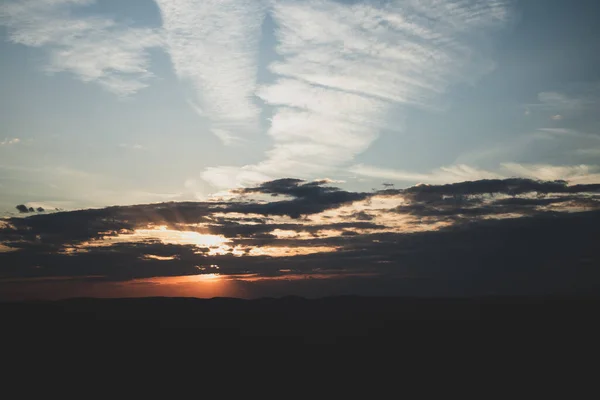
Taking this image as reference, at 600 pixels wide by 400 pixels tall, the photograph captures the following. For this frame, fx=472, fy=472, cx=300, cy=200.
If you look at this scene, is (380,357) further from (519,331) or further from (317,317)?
(317,317)

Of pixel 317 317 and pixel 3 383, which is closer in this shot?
pixel 3 383

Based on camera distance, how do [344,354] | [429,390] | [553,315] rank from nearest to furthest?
[429,390] < [344,354] < [553,315]

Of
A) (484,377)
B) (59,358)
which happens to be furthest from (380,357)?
(59,358)

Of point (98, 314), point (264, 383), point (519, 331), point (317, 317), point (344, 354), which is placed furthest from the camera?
point (317, 317)

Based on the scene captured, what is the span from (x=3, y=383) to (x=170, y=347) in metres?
22.0

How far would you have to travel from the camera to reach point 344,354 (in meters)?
60.5

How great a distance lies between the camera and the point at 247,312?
114 metres

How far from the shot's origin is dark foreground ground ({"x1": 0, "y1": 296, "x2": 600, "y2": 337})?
3127 inches

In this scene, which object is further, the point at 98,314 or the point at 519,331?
the point at 98,314

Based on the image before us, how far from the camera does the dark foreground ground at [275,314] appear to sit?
261 feet

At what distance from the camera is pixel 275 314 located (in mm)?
111500

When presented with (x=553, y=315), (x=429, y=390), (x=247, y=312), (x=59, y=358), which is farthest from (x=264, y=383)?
(x=247, y=312)

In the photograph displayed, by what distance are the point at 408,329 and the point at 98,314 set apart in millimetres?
62953

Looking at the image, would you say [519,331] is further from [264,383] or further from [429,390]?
[264,383]
